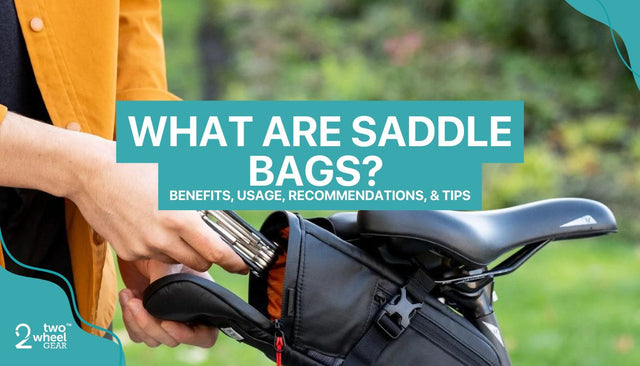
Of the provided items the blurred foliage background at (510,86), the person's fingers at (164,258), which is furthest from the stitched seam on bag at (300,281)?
the blurred foliage background at (510,86)

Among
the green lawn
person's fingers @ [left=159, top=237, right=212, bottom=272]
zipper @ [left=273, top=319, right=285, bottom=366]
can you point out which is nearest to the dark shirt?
person's fingers @ [left=159, top=237, right=212, bottom=272]

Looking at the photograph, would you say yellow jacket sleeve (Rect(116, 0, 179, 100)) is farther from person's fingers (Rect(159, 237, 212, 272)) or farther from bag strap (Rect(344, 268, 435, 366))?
bag strap (Rect(344, 268, 435, 366))

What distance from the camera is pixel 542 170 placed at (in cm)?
618

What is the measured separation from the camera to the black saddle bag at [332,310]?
56.7 inches

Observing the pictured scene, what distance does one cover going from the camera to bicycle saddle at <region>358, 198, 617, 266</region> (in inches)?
57.6

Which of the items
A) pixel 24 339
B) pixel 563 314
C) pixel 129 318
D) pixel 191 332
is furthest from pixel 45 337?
pixel 563 314

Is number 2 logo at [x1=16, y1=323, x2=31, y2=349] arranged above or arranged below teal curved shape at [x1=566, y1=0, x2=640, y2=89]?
below

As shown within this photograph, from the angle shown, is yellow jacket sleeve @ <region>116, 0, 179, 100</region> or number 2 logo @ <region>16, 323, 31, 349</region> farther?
yellow jacket sleeve @ <region>116, 0, 179, 100</region>

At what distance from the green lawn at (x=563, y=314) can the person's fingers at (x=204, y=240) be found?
8.76 feet

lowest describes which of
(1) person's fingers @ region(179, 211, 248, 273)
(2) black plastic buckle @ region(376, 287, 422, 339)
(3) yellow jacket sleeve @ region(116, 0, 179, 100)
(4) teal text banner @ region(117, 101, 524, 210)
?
(2) black plastic buckle @ region(376, 287, 422, 339)

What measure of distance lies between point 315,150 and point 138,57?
42 centimetres

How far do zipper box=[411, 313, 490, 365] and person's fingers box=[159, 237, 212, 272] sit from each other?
1.23ft

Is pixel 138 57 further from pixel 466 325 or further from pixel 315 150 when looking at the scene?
pixel 466 325

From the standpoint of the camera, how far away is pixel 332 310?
1455mm
